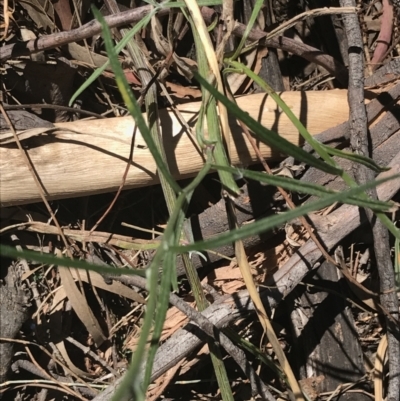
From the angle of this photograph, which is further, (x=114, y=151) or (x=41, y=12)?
(x=41, y=12)

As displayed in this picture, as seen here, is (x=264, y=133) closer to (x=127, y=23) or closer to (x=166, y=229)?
(x=166, y=229)

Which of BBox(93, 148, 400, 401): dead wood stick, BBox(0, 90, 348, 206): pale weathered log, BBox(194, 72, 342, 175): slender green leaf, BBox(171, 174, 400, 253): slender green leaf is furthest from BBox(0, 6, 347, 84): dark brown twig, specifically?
BBox(171, 174, 400, 253): slender green leaf

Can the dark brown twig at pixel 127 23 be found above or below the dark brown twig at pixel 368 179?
above

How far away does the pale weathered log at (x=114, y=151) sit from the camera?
1238 millimetres

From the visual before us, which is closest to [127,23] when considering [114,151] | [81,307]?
[114,151]

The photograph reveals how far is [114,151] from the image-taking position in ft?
4.12

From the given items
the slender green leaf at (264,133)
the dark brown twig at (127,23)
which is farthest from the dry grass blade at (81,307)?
the slender green leaf at (264,133)

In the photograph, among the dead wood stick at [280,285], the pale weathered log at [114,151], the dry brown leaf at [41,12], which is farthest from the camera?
the dry brown leaf at [41,12]

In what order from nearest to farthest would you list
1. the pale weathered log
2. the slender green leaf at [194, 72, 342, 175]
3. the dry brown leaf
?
the slender green leaf at [194, 72, 342, 175], the pale weathered log, the dry brown leaf

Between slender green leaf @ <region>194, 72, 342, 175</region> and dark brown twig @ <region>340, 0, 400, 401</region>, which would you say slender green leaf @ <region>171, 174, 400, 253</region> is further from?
dark brown twig @ <region>340, 0, 400, 401</region>

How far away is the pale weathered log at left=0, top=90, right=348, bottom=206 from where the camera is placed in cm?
124

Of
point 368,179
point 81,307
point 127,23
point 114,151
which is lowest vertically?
point 81,307

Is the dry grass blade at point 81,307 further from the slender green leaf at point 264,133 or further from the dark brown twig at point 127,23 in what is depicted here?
the slender green leaf at point 264,133

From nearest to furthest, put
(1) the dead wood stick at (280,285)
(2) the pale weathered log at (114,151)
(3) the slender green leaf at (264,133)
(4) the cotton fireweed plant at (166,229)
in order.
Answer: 1. (4) the cotton fireweed plant at (166,229)
2. (3) the slender green leaf at (264,133)
3. (1) the dead wood stick at (280,285)
4. (2) the pale weathered log at (114,151)
